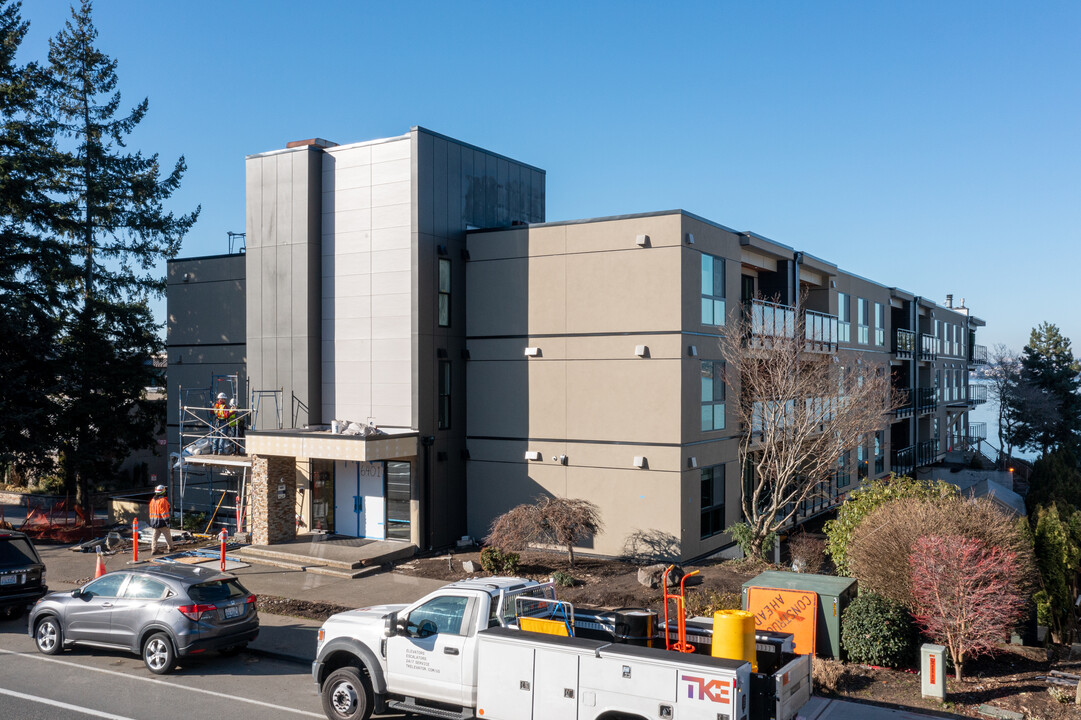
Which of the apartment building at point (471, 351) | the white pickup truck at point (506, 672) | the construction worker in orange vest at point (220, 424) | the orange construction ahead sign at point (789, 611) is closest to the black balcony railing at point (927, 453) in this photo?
the apartment building at point (471, 351)

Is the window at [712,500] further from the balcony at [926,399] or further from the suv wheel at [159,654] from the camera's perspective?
the balcony at [926,399]

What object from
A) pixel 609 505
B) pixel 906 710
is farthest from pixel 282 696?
pixel 609 505

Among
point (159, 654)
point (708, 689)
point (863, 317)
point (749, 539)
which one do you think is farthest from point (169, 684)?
point (863, 317)

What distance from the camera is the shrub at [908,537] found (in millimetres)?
13883

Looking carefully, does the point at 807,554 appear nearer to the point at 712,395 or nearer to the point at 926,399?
the point at 712,395

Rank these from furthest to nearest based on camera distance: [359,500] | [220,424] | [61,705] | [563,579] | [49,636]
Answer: [220,424] → [359,500] → [563,579] → [49,636] → [61,705]

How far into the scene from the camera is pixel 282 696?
38.4ft

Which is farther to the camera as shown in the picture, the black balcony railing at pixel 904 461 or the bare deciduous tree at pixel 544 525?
the black balcony railing at pixel 904 461

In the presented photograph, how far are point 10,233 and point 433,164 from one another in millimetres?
16316

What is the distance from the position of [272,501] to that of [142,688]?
11.3 meters

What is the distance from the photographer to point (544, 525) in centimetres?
2002

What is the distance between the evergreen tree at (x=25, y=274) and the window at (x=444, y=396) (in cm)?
1380

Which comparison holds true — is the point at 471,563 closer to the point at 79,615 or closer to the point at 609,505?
the point at 609,505

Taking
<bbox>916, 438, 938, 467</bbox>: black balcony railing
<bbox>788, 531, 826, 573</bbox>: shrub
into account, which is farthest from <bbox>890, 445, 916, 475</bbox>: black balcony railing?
<bbox>788, 531, 826, 573</bbox>: shrub
